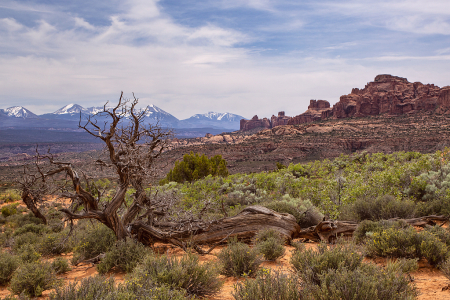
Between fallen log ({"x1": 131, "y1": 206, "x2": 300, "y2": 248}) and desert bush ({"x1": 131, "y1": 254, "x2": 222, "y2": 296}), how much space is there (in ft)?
6.58

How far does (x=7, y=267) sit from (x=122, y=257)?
8.12ft

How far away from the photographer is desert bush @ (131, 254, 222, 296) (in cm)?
385

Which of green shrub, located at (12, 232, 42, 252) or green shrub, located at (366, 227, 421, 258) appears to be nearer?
green shrub, located at (366, 227, 421, 258)

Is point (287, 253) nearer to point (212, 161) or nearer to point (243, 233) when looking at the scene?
point (243, 233)

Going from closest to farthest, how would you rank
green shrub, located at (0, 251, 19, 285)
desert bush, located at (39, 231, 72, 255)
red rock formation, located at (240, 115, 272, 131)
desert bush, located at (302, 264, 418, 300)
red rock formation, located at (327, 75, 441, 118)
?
1. desert bush, located at (302, 264, 418, 300)
2. green shrub, located at (0, 251, 19, 285)
3. desert bush, located at (39, 231, 72, 255)
4. red rock formation, located at (327, 75, 441, 118)
5. red rock formation, located at (240, 115, 272, 131)

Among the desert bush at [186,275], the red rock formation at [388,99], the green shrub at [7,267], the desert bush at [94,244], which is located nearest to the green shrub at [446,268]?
the desert bush at [186,275]

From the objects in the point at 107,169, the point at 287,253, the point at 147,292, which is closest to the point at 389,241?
the point at 287,253

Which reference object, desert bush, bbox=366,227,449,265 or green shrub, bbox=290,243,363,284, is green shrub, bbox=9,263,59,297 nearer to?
green shrub, bbox=290,243,363,284

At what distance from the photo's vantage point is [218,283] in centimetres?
410

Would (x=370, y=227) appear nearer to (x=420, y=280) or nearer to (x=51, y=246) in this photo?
(x=420, y=280)

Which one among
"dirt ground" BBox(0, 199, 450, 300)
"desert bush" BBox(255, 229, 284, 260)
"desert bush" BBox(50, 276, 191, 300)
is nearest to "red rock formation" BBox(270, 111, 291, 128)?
"desert bush" BBox(255, 229, 284, 260)

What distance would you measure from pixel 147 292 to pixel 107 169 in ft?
12.4

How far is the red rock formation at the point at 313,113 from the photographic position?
116725 mm

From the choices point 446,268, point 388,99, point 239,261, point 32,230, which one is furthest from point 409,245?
point 388,99
